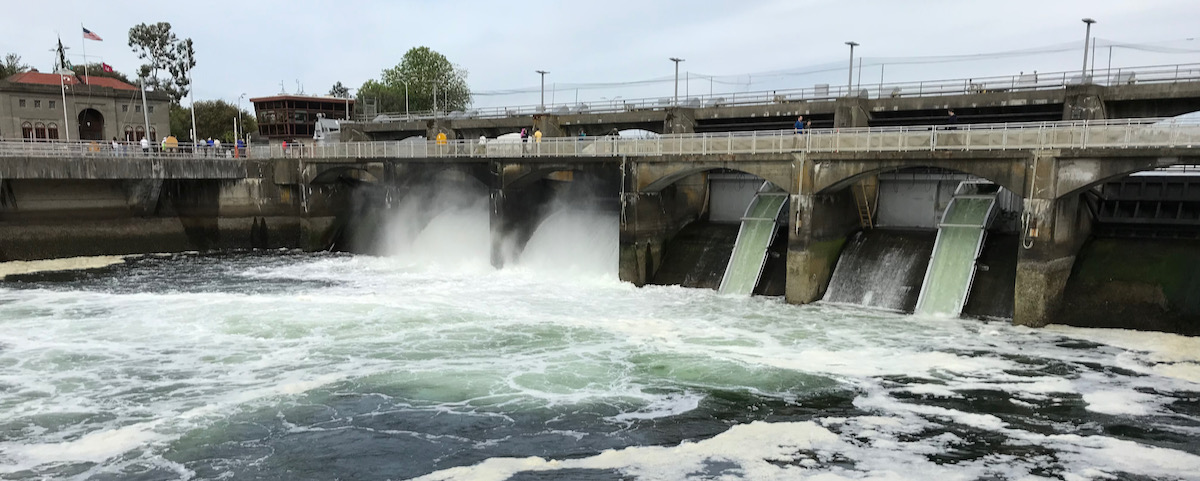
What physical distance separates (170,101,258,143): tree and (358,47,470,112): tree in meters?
17.4

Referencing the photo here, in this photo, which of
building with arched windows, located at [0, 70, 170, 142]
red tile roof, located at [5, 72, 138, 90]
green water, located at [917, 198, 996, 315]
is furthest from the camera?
A: red tile roof, located at [5, 72, 138, 90]

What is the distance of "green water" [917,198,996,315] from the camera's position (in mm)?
27781

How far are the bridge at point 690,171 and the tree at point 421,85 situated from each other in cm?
4823

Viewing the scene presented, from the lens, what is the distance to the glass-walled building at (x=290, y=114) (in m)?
86.5

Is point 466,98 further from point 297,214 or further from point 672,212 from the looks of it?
point 672,212

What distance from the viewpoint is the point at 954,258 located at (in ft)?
95.1

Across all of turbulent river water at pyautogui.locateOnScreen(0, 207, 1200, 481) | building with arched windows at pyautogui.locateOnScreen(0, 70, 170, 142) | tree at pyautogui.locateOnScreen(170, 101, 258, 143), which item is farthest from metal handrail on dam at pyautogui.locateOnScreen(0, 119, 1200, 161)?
tree at pyautogui.locateOnScreen(170, 101, 258, 143)

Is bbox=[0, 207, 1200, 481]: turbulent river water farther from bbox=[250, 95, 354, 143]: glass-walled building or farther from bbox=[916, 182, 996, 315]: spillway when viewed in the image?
bbox=[250, 95, 354, 143]: glass-walled building

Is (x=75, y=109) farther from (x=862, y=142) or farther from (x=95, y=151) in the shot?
(x=862, y=142)

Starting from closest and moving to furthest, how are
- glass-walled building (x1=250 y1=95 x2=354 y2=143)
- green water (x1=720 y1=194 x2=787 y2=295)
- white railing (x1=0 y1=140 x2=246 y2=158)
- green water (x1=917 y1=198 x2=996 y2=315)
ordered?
green water (x1=917 y1=198 x2=996 y2=315)
green water (x1=720 y1=194 x2=787 y2=295)
white railing (x1=0 y1=140 x2=246 y2=158)
glass-walled building (x1=250 y1=95 x2=354 y2=143)

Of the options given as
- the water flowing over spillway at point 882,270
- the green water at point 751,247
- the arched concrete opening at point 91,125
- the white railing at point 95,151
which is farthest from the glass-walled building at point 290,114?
the water flowing over spillway at point 882,270

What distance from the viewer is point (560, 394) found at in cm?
1947

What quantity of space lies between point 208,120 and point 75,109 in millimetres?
27176

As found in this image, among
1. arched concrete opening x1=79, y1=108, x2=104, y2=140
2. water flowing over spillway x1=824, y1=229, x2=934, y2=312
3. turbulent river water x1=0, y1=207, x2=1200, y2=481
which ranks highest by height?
arched concrete opening x1=79, y1=108, x2=104, y2=140
